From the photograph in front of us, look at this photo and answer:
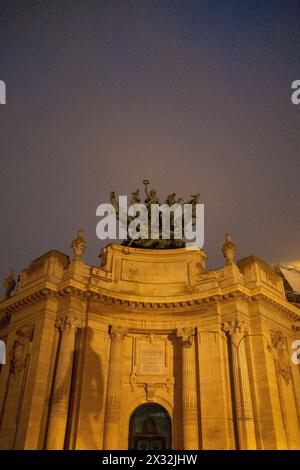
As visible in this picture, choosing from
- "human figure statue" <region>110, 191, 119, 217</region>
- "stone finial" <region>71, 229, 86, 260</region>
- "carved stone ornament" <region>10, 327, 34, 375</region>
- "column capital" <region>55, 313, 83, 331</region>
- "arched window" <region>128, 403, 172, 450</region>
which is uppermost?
"human figure statue" <region>110, 191, 119, 217</region>

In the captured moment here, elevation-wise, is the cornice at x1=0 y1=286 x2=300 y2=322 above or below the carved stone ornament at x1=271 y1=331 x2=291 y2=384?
above

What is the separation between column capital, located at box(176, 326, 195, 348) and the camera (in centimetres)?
2261

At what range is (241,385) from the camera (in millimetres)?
20125

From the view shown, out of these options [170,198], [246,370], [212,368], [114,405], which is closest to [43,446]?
[114,405]

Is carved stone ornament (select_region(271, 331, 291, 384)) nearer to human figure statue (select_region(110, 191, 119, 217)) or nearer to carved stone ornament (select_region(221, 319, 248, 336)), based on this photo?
carved stone ornament (select_region(221, 319, 248, 336))

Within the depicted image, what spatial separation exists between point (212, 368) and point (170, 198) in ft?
37.4

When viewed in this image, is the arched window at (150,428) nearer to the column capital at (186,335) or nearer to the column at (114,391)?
the column at (114,391)

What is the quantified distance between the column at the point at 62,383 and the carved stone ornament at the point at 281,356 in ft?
33.7

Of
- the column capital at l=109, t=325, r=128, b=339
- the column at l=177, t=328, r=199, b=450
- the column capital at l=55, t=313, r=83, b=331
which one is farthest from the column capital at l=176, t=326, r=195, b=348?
the column capital at l=55, t=313, r=83, b=331

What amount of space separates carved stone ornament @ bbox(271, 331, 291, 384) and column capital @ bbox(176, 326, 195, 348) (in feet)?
13.9

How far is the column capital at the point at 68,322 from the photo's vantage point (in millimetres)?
20984
